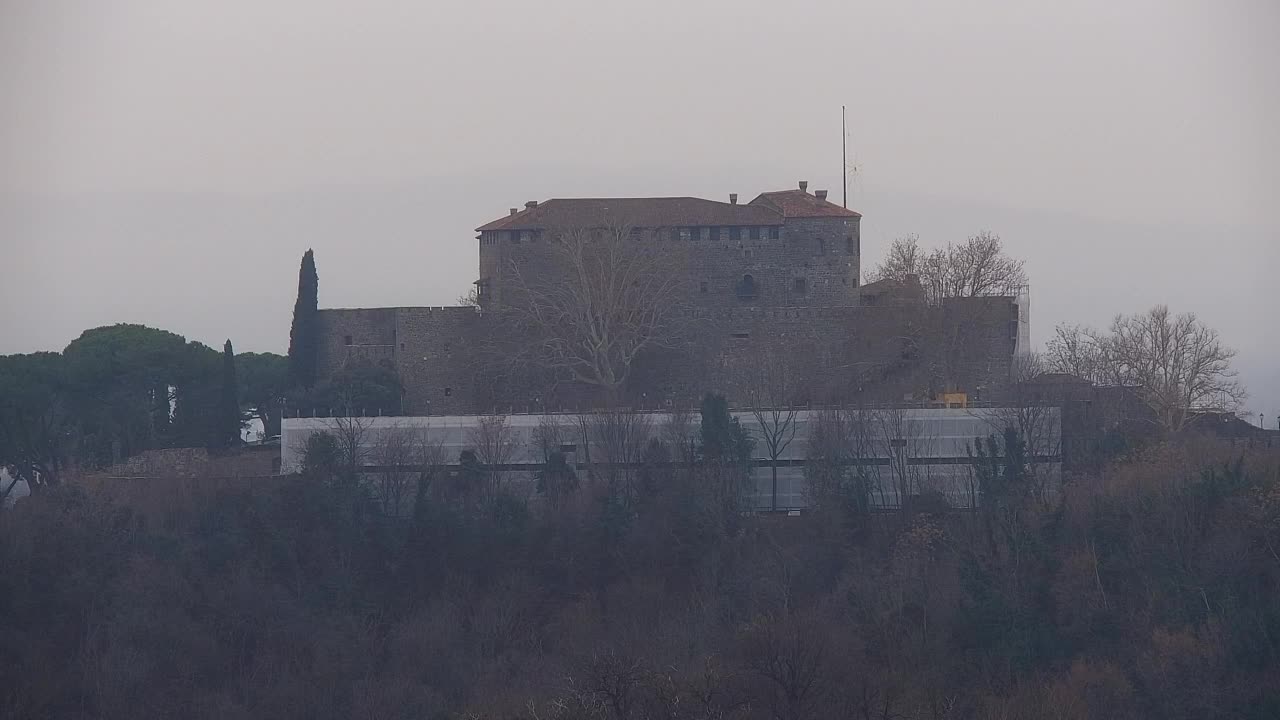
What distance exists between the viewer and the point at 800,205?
53281 mm

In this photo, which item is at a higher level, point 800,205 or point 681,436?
point 800,205

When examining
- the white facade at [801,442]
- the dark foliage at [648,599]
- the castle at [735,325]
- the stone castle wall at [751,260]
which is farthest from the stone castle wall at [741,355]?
the dark foliage at [648,599]

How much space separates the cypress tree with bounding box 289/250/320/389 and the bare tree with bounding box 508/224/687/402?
5.06m

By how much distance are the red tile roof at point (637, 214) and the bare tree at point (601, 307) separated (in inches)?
49.3

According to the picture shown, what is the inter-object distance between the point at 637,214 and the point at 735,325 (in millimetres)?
4321

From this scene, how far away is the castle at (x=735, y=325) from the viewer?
49.3 meters

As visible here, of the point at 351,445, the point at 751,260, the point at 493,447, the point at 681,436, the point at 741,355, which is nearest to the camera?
the point at 351,445

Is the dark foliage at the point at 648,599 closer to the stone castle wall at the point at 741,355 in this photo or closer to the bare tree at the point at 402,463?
the bare tree at the point at 402,463

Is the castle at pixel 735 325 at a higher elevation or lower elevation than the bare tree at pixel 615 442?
higher

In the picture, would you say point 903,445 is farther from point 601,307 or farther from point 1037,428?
point 601,307

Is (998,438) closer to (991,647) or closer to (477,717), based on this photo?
(991,647)

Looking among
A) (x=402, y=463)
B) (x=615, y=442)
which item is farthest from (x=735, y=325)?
(x=402, y=463)

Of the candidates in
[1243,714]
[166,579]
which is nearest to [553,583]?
[166,579]

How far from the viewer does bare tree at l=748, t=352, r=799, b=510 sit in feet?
151
